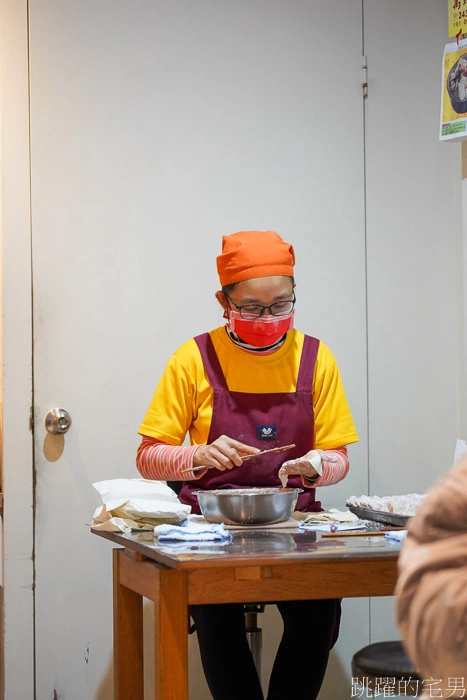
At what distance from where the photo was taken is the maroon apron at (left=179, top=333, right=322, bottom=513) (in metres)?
2.50

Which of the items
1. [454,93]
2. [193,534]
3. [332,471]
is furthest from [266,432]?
[454,93]

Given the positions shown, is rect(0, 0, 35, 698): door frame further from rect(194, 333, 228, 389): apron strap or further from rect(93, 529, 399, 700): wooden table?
rect(93, 529, 399, 700): wooden table

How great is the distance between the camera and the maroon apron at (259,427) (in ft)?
8.21

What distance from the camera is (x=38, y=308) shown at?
295 centimetres

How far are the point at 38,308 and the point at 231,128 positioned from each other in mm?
924

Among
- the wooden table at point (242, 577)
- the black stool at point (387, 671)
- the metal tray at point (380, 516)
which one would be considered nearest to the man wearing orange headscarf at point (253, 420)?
the metal tray at point (380, 516)

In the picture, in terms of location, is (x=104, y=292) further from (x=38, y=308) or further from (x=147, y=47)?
(x=147, y=47)

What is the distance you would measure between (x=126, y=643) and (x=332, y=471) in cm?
69

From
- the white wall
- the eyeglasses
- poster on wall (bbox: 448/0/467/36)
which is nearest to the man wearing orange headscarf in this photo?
the eyeglasses

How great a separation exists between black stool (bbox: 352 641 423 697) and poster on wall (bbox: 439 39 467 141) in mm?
1956

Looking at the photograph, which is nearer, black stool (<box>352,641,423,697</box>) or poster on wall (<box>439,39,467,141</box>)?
black stool (<box>352,641,423,697</box>)

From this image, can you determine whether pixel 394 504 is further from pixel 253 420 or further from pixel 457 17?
pixel 457 17

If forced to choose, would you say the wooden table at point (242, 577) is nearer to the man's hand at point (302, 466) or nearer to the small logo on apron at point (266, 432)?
the man's hand at point (302, 466)

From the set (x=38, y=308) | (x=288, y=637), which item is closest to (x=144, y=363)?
(x=38, y=308)
